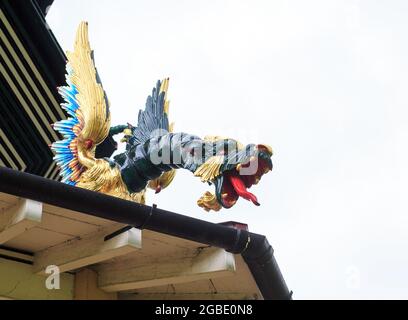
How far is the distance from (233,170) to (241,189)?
21 cm

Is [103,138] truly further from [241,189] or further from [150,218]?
[150,218]

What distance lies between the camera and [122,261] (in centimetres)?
735

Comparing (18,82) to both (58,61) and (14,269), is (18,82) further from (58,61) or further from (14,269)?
(14,269)

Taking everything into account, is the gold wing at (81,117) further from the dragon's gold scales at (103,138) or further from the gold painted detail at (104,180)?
the gold painted detail at (104,180)

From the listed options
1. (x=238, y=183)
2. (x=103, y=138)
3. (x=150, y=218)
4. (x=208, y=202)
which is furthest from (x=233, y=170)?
(x=103, y=138)

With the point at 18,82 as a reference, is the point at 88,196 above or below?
below

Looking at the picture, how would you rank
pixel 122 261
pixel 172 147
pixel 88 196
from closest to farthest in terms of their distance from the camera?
pixel 88 196, pixel 122 261, pixel 172 147

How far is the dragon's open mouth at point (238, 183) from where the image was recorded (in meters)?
7.14

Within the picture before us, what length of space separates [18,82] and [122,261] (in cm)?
435

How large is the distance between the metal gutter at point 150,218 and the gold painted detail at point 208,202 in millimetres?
750

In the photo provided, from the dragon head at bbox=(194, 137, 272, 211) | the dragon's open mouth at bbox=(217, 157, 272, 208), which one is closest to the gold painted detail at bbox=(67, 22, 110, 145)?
the dragon head at bbox=(194, 137, 272, 211)

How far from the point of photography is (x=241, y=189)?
7.17 meters

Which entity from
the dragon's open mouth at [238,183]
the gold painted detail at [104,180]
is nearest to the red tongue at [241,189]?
the dragon's open mouth at [238,183]
